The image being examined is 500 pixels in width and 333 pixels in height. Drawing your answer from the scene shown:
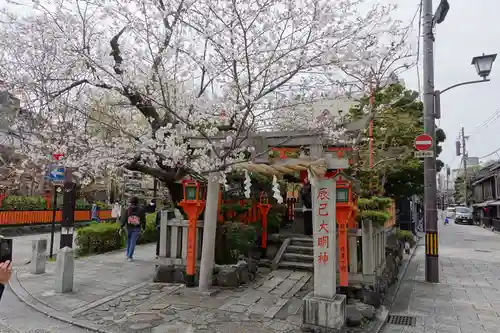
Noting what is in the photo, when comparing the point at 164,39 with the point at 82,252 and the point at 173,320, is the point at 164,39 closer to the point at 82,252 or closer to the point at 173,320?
the point at 173,320

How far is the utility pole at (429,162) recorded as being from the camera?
33.5ft

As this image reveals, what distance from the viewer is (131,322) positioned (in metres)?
6.02

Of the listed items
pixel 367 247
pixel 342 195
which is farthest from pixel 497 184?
pixel 342 195

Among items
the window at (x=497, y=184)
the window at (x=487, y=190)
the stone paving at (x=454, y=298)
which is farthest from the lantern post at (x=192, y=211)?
the window at (x=487, y=190)

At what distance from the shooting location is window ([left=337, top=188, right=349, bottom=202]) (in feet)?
22.1

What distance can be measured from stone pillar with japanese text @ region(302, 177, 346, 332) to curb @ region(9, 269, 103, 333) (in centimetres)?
346

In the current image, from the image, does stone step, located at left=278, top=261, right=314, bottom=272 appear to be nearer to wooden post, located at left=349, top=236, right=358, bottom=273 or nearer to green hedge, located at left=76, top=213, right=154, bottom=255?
wooden post, located at left=349, top=236, right=358, bottom=273

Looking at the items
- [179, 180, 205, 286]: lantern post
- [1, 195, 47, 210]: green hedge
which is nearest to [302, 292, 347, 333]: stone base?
[179, 180, 205, 286]: lantern post

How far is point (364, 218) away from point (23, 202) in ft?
63.2

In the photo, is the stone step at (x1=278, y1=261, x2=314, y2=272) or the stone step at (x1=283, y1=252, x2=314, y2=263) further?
the stone step at (x1=283, y1=252, x2=314, y2=263)

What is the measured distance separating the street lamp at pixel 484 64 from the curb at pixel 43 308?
38.1 ft

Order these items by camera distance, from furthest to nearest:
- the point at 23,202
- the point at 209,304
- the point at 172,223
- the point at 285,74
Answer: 1. the point at 23,202
2. the point at 172,223
3. the point at 209,304
4. the point at 285,74

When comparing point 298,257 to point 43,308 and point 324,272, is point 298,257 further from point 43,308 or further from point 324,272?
point 43,308

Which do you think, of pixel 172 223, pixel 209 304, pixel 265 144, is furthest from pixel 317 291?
pixel 172 223
